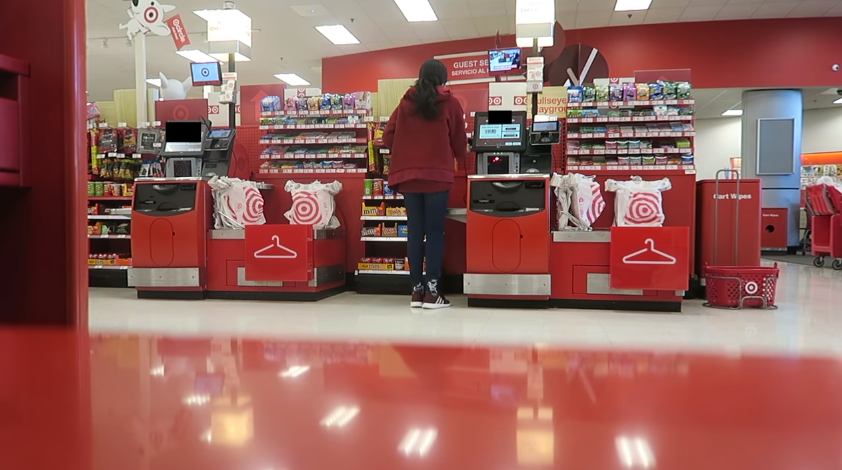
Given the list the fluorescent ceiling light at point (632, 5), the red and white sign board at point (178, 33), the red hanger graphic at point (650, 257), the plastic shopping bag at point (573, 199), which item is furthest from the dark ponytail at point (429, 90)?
the fluorescent ceiling light at point (632, 5)

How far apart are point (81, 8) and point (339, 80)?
11.5 meters

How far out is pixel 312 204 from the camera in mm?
4992

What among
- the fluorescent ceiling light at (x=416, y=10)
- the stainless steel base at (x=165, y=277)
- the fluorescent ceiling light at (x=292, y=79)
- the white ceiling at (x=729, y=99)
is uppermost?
the fluorescent ceiling light at (x=416, y=10)

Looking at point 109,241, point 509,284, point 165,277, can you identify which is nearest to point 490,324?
point 509,284

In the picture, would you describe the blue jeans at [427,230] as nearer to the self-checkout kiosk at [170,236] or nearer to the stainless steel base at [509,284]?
the stainless steel base at [509,284]

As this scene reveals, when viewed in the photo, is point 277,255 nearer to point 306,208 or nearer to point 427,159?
point 306,208

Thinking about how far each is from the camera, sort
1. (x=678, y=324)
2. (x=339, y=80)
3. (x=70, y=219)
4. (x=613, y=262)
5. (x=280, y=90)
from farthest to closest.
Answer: (x=339, y=80) → (x=280, y=90) → (x=613, y=262) → (x=678, y=324) → (x=70, y=219)

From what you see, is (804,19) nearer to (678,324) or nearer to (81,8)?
(678,324)

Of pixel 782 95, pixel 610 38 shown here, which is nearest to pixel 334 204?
pixel 610 38

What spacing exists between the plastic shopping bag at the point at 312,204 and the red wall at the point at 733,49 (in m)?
7.31

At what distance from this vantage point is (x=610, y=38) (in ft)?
34.8

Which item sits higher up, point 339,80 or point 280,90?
point 339,80

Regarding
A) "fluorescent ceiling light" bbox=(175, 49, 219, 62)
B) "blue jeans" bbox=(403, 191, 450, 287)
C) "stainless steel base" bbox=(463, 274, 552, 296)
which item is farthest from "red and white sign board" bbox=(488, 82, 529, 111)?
"fluorescent ceiling light" bbox=(175, 49, 219, 62)

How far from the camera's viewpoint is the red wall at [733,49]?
33.0 ft
